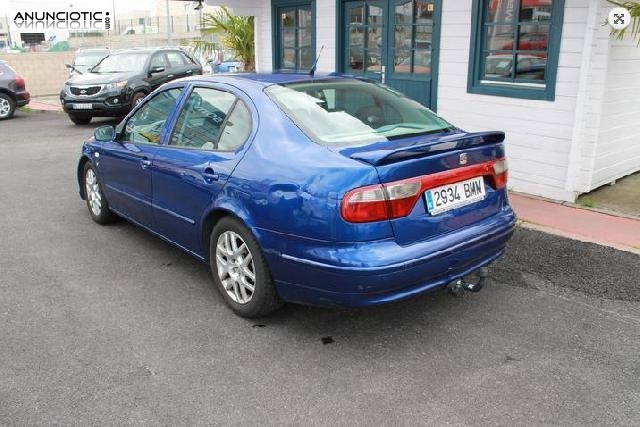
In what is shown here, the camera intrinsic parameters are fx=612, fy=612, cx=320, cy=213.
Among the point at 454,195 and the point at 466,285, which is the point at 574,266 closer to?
the point at 466,285

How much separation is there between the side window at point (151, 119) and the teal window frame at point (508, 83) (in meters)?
3.84

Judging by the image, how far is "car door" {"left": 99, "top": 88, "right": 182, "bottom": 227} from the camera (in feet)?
15.4

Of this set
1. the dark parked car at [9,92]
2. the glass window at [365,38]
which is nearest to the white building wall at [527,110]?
the glass window at [365,38]

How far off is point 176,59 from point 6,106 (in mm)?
4553

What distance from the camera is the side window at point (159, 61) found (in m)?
14.4

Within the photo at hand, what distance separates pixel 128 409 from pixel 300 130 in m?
1.79

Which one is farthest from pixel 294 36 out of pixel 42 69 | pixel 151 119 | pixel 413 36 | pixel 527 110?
pixel 42 69

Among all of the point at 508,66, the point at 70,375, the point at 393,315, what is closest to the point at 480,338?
the point at 393,315

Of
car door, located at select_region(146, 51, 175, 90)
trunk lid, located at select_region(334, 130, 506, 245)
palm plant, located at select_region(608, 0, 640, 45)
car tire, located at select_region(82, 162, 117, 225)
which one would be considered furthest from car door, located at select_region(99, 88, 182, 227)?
car door, located at select_region(146, 51, 175, 90)

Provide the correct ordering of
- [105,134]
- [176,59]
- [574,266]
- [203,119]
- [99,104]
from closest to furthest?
[203,119] < [574,266] < [105,134] < [99,104] < [176,59]

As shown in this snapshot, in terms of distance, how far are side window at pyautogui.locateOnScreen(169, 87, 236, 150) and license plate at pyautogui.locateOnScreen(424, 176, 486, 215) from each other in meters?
1.49

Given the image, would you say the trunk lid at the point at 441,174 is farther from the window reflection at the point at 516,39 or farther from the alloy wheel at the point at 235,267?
the window reflection at the point at 516,39

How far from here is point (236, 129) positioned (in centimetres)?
394

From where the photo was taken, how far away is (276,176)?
3451 mm
